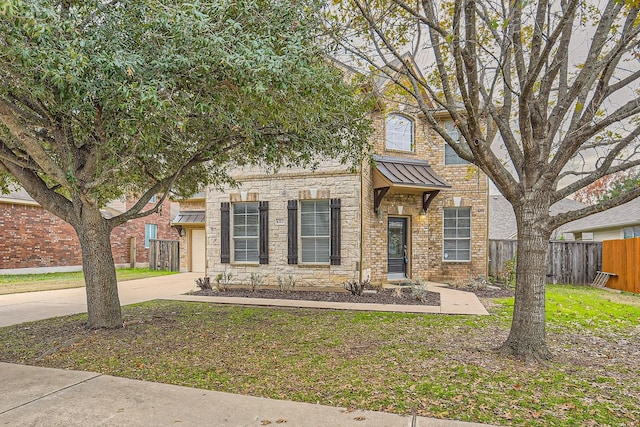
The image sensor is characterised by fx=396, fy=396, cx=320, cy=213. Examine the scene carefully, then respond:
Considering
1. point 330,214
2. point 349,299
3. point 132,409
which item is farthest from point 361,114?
point 132,409

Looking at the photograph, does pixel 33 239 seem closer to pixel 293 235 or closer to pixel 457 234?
pixel 293 235

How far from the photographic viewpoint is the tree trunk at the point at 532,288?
488 centimetres

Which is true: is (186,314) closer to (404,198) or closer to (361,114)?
(361,114)

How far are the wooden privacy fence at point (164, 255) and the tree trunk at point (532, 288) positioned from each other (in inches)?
637

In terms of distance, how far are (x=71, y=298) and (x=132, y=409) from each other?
8013 mm

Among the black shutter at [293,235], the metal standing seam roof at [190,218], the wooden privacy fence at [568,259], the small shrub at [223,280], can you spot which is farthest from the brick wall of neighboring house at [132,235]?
the wooden privacy fence at [568,259]

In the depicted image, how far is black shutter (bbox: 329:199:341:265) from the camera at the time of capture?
10.4 meters

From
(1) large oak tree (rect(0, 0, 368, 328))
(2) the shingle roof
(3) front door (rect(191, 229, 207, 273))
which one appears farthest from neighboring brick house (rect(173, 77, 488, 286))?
(2) the shingle roof

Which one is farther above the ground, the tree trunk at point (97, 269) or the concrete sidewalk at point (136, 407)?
the tree trunk at point (97, 269)

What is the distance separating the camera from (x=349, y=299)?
371 inches

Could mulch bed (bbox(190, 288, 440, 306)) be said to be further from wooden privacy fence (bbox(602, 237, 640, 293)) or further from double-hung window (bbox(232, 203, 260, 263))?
wooden privacy fence (bbox(602, 237, 640, 293))

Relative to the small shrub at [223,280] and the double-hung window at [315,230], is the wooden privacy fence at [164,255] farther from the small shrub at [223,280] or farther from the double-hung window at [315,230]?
the double-hung window at [315,230]

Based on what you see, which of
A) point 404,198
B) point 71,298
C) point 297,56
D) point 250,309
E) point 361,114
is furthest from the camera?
point 404,198

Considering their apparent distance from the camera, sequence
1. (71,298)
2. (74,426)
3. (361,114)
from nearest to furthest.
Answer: (74,426) < (361,114) < (71,298)
